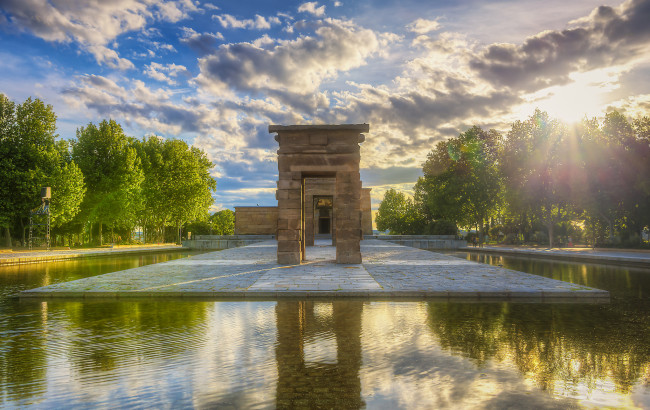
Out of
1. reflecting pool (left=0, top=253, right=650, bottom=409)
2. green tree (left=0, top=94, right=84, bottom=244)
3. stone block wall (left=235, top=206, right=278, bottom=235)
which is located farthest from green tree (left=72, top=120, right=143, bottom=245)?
reflecting pool (left=0, top=253, right=650, bottom=409)

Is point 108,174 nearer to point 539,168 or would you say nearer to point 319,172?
point 319,172

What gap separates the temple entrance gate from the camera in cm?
1739

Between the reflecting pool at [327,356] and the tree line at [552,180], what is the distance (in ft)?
99.6

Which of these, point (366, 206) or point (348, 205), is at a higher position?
point (366, 206)

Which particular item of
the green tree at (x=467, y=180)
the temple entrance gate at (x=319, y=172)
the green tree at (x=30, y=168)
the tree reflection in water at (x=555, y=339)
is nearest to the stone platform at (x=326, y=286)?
the tree reflection in water at (x=555, y=339)

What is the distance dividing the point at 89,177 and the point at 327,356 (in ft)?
149

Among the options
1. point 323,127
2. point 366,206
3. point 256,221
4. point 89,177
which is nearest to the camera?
point 323,127

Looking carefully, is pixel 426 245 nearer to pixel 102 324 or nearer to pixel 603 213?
pixel 603 213

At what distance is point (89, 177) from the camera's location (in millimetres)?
43438

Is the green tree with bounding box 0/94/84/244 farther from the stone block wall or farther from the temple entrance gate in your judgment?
the temple entrance gate

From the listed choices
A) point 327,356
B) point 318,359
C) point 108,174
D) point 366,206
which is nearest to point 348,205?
point 327,356

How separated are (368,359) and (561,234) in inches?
2059

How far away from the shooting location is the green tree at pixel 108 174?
42906mm

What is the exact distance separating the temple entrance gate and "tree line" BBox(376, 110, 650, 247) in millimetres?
26303
